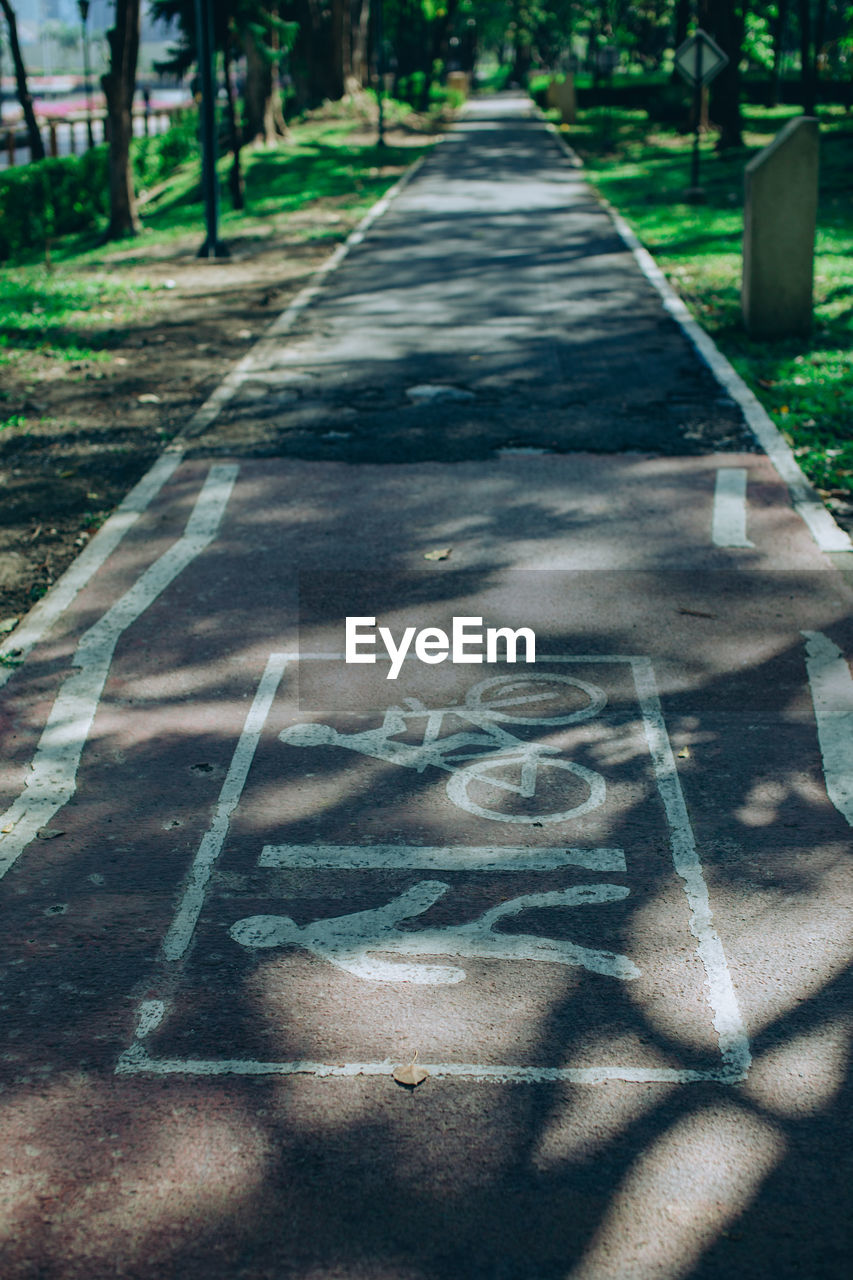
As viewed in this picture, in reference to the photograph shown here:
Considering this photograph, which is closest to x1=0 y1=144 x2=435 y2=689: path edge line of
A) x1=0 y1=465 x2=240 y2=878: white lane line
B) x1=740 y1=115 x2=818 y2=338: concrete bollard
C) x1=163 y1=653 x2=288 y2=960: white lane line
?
x1=0 y1=465 x2=240 y2=878: white lane line

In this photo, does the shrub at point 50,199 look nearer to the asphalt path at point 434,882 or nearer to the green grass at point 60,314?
the green grass at point 60,314

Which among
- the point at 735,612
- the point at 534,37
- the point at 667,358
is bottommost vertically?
the point at 735,612

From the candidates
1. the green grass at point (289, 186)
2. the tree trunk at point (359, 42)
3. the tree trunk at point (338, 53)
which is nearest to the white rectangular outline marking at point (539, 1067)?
the green grass at point (289, 186)

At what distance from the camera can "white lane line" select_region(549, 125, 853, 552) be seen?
26.2ft

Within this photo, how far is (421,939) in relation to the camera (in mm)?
4246

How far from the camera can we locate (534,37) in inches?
4309

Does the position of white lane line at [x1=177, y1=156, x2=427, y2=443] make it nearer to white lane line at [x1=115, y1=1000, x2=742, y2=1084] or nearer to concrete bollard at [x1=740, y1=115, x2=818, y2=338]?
concrete bollard at [x1=740, y1=115, x2=818, y2=338]

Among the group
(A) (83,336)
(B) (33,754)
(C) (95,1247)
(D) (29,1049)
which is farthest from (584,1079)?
(A) (83,336)

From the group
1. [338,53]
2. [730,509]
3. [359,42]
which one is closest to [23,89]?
[338,53]

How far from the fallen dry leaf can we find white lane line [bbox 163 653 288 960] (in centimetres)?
93

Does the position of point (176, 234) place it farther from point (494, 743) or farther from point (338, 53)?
point (338, 53)

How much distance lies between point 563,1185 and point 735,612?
13.5 ft

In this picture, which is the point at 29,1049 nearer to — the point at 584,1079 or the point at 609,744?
the point at 584,1079

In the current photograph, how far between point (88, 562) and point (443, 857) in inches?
153
